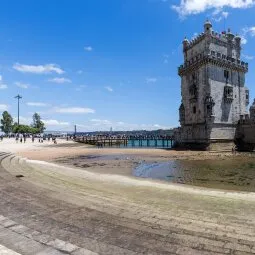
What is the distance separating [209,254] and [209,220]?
7.34ft

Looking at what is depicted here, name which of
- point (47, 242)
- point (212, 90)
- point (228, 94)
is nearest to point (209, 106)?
point (212, 90)

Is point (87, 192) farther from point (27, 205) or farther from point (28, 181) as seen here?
point (28, 181)

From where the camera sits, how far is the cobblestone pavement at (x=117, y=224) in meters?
5.55

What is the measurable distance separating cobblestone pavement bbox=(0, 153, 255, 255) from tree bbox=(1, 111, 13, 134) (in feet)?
364

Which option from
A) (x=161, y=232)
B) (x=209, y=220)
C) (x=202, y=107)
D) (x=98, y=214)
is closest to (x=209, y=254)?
(x=161, y=232)

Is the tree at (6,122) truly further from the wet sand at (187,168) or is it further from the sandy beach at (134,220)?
the sandy beach at (134,220)

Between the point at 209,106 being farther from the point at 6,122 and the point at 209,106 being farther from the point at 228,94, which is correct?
the point at 6,122

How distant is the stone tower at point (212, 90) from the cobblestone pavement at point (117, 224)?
4325cm

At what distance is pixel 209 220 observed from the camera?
24.0ft

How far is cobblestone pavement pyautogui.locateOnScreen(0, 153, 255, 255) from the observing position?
218 inches

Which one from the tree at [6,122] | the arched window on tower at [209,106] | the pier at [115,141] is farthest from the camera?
the tree at [6,122]

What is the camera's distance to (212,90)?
51844 millimetres

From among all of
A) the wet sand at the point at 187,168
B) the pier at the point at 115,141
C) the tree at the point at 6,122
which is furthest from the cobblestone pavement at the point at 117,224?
the tree at the point at 6,122

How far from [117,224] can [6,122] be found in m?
117
